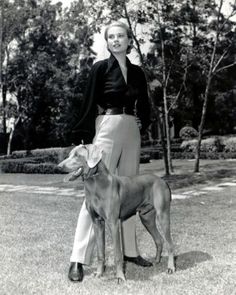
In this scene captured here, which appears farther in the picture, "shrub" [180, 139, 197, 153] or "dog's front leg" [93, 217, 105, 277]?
"shrub" [180, 139, 197, 153]

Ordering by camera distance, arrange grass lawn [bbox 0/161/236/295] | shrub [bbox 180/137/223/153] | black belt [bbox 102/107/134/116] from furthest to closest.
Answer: shrub [bbox 180/137/223/153] → black belt [bbox 102/107/134/116] → grass lawn [bbox 0/161/236/295]

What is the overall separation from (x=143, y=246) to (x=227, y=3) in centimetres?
1048

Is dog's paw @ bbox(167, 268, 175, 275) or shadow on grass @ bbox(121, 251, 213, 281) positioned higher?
dog's paw @ bbox(167, 268, 175, 275)

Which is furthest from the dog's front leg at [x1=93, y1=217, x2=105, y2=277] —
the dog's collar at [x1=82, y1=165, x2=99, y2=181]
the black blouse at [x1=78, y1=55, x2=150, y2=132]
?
the black blouse at [x1=78, y1=55, x2=150, y2=132]

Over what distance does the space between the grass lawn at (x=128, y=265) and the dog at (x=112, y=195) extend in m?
0.23

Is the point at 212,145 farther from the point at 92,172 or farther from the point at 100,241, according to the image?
the point at 92,172

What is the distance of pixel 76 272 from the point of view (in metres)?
3.73

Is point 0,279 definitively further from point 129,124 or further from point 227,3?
point 227,3

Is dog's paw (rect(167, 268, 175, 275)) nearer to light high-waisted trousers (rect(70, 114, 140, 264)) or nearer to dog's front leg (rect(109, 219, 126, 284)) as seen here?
dog's front leg (rect(109, 219, 126, 284))

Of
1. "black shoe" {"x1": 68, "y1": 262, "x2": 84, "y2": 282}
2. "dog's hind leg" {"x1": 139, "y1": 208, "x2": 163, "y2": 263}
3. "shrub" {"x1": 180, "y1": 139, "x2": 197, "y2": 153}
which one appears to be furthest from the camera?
"shrub" {"x1": 180, "y1": 139, "x2": 197, "y2": 153}

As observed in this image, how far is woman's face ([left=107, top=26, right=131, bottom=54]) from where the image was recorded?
3842 mm

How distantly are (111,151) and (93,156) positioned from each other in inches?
16.4

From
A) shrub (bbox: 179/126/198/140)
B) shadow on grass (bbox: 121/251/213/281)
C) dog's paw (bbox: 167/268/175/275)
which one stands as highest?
dog's paw (bbox: 167/268/175/275)

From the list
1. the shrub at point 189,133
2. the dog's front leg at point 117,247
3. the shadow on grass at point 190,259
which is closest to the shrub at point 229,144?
the shrub at point 189,133
